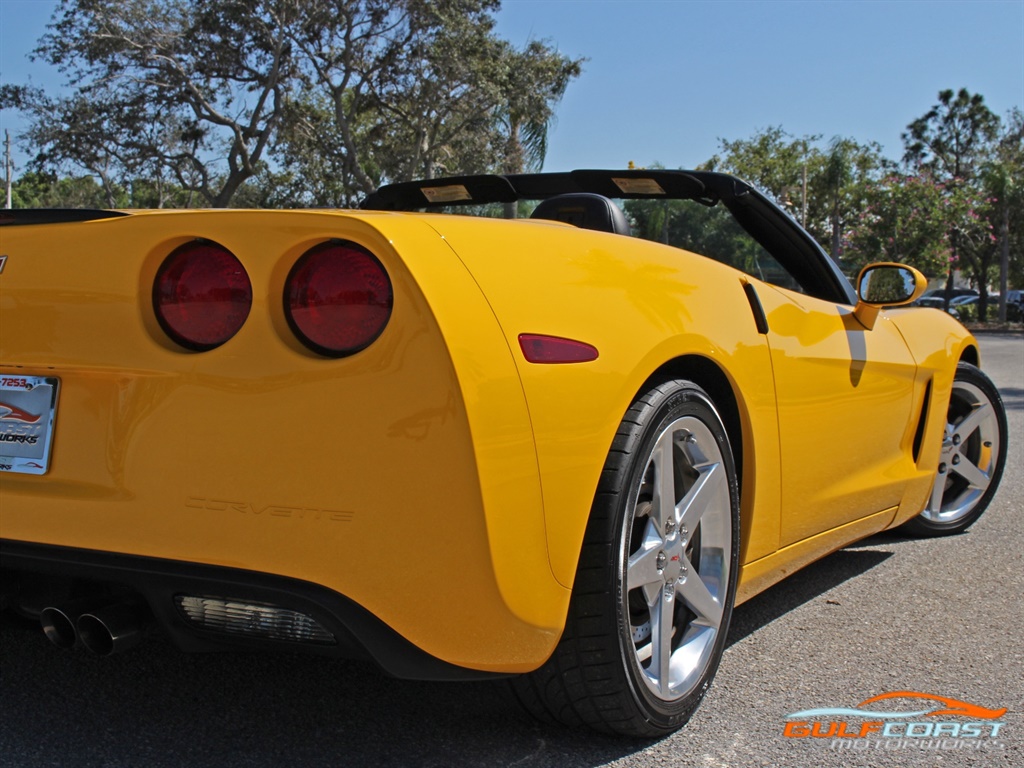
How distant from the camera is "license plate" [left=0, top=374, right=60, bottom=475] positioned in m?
2.01

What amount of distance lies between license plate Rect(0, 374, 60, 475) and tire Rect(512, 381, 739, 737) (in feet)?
3.42

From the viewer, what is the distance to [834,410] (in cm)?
300

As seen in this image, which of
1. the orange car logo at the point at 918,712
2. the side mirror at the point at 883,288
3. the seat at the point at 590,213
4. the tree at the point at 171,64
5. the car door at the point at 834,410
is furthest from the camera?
the tree at the point at 171,64

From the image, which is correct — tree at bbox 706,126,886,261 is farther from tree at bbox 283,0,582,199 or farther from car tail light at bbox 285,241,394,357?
car tail light at bbox 285,241,394,357

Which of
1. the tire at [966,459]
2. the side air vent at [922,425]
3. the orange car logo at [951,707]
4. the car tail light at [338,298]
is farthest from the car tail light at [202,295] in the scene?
the tire at [966,459]

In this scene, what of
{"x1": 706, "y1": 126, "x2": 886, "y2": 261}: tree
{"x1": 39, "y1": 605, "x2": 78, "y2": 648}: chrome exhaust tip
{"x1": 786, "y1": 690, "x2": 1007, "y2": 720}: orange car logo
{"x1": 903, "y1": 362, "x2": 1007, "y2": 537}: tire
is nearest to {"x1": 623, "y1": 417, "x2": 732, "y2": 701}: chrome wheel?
{"x1": 786, "y1": 690, "x2": 1007, "y2": 720}: orange car logo

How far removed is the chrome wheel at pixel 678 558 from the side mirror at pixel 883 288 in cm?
123

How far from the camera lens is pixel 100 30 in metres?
25.1

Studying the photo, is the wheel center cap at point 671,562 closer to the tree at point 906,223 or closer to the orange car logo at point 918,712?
the orange car logo at point 918,712

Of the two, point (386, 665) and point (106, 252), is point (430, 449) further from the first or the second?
point (106, 252)

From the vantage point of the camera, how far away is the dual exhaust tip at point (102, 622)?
6.60 feet

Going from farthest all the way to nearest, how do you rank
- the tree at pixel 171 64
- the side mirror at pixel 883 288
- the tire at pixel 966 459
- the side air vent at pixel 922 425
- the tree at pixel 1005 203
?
the tree at pixel 1005 203 < the tree at pixel 171 64 < the tire at pixel 966 459 < the side air vent at pixel 922 425 < the side mirror at pixel 883 288

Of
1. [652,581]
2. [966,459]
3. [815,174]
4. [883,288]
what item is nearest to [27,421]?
[652,581]

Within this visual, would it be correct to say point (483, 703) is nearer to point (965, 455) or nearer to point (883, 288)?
point (883, 288)
